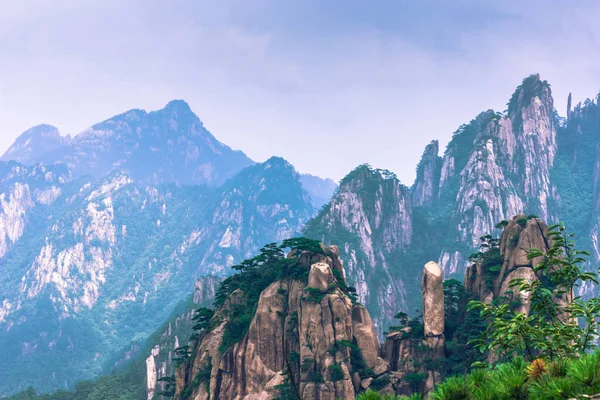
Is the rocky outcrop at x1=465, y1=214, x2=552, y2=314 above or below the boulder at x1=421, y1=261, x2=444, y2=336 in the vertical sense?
above

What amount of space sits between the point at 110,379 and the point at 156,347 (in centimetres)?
1796

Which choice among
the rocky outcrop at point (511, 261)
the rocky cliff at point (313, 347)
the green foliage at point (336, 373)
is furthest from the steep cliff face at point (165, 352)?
the rocky outcrop at point (511, 261)

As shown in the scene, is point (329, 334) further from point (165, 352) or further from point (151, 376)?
point (165, 352)

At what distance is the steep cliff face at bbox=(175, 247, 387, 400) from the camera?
79.4 meters

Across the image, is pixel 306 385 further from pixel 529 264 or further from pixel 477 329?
pixel 529 264

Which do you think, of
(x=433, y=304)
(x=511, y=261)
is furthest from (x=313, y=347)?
(x=511, y=261)

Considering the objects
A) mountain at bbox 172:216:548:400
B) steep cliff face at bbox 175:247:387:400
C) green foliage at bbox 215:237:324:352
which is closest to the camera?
mountain at bbox 172:216:548:400

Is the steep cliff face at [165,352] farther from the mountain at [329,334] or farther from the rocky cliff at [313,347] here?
the mountain at [329,334]

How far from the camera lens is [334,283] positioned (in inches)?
Answer: 3406

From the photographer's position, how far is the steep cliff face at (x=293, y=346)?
7944 centimetres

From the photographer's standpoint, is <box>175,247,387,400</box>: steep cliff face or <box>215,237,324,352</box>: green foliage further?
<box>215,237,324,352</box>: green foliage

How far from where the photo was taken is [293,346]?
83.9 meters

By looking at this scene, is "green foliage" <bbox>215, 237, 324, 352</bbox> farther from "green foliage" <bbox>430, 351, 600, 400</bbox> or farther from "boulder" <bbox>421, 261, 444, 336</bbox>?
"green foliage" <bbox>430, 351, 600, 400</bbox>

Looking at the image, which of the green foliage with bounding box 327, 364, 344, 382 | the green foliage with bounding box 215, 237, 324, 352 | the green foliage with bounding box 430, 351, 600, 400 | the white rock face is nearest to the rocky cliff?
the green foliage with bounding box 327, 364, 344, 382
